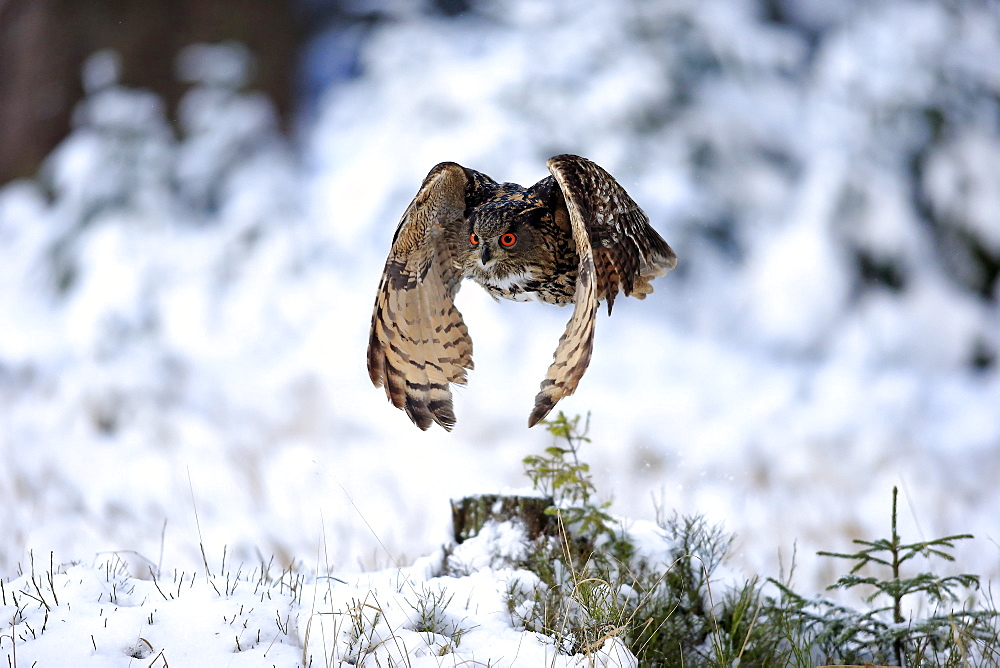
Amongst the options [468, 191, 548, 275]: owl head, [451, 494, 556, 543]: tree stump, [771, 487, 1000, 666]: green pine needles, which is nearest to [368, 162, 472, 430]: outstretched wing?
[468, 191, 548, 275]: owl head

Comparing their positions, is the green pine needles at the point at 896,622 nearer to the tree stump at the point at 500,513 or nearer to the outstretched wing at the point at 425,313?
the tree stump at the point at 500,513

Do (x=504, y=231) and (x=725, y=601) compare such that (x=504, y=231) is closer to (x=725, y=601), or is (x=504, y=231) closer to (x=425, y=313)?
(x=425, y=313)

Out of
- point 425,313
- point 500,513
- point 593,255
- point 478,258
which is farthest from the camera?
point 500,513

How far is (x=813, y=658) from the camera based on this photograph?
3.13 metres

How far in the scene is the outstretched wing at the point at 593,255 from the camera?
225cm

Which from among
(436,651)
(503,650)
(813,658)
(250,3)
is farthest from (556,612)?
(250,3)

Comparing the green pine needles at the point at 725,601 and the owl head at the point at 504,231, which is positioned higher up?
the owl head at the point at 504,231

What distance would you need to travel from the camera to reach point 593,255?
2850 millimetres

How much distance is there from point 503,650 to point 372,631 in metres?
0.41

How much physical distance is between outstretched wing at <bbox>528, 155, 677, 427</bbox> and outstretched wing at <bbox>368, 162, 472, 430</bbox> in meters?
0.52

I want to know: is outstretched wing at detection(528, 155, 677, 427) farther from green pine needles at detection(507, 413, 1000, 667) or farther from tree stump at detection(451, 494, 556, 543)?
tree stump at detection(451, 494, 556, 543)

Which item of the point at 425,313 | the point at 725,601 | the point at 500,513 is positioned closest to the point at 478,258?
the point at 425,313

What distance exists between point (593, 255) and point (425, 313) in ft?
2.26

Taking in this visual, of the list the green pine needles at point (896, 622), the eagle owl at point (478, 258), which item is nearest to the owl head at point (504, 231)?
the eagle owl at point (478, 258)
